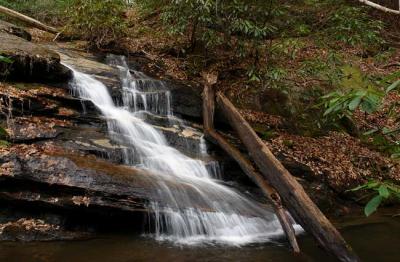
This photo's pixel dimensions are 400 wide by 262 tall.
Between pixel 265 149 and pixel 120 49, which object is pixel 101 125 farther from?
pixel 120 49

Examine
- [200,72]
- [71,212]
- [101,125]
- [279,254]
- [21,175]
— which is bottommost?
[279,254]

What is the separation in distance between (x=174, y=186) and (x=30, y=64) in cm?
446

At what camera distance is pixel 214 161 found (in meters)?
8.84

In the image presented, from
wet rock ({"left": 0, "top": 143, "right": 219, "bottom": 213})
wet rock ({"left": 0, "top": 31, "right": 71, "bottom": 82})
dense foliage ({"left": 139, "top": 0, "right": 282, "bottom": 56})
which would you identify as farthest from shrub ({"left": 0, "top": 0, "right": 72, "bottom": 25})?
wet rock ({"left": 0, "top": 143, "right": 219, "bottom": 213})

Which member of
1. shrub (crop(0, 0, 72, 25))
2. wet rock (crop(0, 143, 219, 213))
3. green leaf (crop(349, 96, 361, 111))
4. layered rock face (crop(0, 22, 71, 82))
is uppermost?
shrub (crop(0, 0, 72, 25))

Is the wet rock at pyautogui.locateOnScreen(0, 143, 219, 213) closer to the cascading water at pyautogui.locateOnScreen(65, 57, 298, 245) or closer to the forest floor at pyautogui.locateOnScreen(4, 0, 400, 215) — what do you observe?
the cascading water at pyautogui.locateOnScreen(65, 57, 298, 245)

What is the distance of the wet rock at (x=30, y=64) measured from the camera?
28.2 ft

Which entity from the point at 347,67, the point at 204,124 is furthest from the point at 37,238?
the point at 347,67

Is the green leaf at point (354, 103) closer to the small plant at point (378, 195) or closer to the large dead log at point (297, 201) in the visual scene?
the small plant at point (378, 195)

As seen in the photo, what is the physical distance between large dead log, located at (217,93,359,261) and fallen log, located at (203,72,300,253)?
0.14 meters

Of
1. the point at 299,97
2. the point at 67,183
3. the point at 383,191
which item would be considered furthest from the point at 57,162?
the point at 299,97

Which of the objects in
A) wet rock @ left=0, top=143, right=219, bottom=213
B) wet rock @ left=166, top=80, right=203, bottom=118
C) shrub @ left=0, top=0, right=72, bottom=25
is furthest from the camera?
shrub @ left=0, top=0, right=72, bottom=25

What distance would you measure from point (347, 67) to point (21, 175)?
10.9 metres

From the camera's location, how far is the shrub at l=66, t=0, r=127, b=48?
13.1 m
